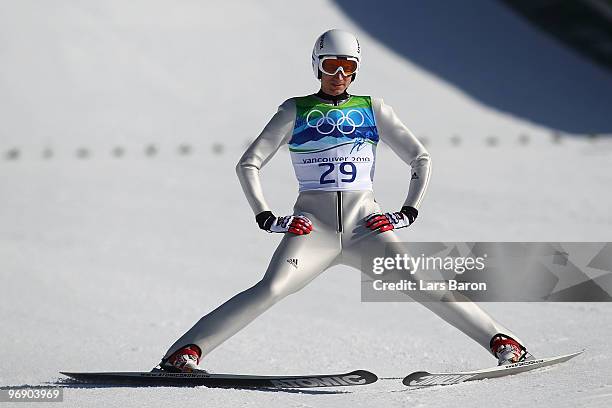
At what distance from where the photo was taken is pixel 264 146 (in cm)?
514

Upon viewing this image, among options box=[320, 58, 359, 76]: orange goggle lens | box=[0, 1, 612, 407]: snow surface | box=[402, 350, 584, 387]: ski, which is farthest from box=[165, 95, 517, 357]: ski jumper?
box=[0, 1, 612, 407]: snow surface

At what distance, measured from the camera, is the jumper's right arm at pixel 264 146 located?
16.7 feet

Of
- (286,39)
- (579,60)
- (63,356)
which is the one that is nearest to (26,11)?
(286,39)

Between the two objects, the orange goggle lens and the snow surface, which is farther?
the snow surface

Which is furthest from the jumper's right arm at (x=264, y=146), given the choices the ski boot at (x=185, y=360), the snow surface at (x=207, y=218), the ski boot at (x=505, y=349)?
the ski boot at (x=505, y=349)

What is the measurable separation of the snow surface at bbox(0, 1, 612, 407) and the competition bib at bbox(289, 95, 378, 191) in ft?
3.76

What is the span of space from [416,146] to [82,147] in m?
16.6

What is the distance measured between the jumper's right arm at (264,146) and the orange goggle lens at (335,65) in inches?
10.1

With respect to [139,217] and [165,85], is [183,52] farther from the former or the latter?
[139,217]

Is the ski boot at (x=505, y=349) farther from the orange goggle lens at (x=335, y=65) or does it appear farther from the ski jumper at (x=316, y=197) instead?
the orange goggle lens at (x=335, y=65)

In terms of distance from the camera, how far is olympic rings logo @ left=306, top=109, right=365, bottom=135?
5.07m

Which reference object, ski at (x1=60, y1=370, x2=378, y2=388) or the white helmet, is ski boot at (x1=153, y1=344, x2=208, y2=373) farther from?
the white helmet

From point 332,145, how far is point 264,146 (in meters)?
0.37

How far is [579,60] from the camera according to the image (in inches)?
1356
